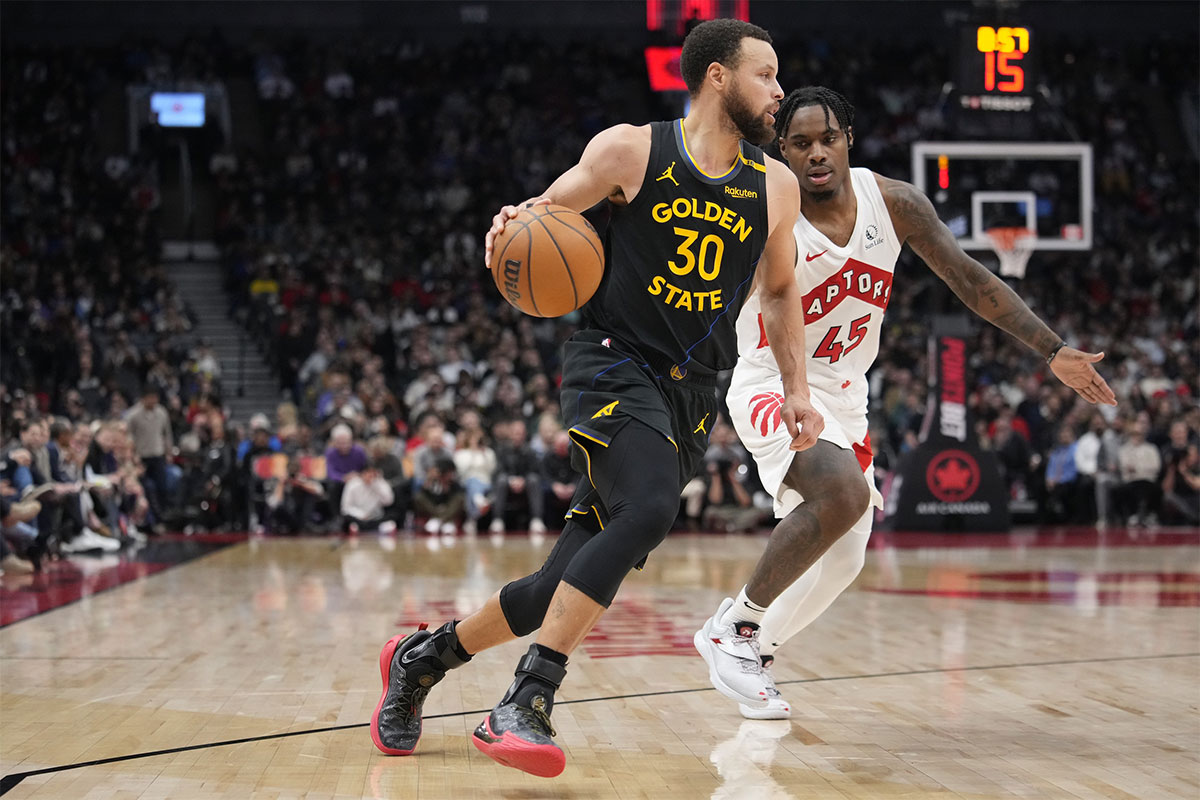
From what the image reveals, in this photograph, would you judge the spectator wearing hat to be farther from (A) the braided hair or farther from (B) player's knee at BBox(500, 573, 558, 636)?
(B) player's knee at BBox(500, 573, 558, 636)

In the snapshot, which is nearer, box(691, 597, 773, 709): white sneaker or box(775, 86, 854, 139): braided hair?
box(691, 597, 773, 709): white sneaker

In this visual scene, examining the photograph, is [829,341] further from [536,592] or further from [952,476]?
[952,476]

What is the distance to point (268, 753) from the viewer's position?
11.6 ft

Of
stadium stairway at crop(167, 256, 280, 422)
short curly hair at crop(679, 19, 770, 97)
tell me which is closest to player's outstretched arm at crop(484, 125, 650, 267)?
short curly hair at crop(679, 19, 770, 97)

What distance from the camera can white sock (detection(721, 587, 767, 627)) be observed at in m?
4.30

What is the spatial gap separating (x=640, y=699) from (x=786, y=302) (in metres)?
1.46

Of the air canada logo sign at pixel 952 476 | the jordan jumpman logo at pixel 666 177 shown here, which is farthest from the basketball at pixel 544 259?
the air canada logo sign at pixel 952 476

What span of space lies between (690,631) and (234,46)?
20587 mm

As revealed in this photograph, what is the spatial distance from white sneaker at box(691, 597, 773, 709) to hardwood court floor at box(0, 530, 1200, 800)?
3.5 inches

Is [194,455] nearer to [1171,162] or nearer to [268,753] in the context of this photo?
[268,753]

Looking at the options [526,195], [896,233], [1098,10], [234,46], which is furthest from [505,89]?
[896,233]

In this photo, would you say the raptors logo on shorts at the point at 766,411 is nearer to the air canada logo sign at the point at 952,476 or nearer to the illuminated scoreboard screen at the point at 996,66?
the illuminated scoreboard screen at the point at 996,66

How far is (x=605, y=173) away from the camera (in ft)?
11.3

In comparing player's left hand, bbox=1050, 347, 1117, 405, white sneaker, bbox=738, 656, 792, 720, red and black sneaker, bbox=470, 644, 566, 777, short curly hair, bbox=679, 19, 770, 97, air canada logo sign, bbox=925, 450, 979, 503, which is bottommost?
air canada logo sign, bbox=925, 450, 979, 503
